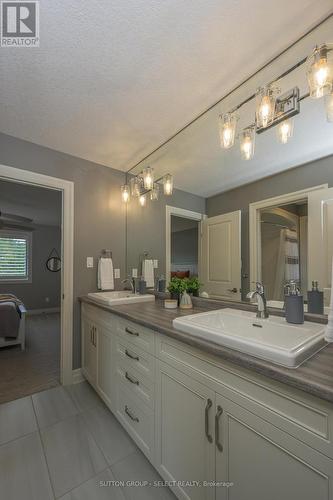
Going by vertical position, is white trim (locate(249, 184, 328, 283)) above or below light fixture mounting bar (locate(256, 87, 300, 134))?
below

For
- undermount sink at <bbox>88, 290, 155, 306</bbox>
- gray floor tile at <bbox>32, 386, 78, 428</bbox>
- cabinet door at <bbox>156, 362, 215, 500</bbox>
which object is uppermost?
undermount sink at <bbox>88, 290, 155, 306</bbox>

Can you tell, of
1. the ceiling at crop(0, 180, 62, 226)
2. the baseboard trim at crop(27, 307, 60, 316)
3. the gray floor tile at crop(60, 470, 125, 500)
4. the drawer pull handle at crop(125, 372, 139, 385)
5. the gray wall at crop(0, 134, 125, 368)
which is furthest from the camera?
the baseboard trim at crop(27, 307, 60, 316)

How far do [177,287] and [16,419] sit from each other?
5.31 feet

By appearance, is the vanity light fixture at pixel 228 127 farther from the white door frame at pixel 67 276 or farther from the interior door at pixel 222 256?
the white door frame at pixel 67 276

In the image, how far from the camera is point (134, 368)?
139cm

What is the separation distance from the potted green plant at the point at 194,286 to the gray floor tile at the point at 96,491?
48.1 inches

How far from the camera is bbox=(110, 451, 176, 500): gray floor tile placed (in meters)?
1.14

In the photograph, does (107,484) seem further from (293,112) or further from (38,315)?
(38,315)

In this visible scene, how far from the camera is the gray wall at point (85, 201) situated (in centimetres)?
204

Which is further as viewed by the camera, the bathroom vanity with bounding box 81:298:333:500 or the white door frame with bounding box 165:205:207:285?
the white door frame with bounding box 165:205:207:285

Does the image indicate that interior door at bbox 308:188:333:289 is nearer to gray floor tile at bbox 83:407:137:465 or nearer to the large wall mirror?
the large wall mirror

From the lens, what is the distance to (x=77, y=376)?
2227mm

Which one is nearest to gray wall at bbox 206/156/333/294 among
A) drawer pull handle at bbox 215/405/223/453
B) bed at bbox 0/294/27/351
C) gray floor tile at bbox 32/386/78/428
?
drawer pull handle at bbox 215/405/223/453

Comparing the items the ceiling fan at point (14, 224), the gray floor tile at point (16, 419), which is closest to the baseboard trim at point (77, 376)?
the gray floor tile at point (16, 419)
